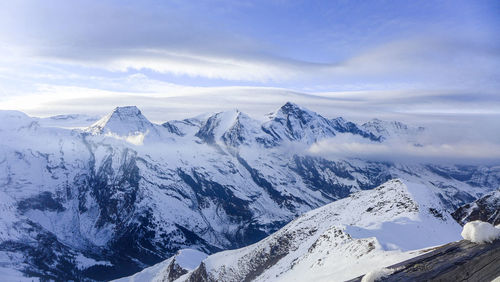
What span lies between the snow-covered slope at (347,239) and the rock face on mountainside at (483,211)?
239 ft

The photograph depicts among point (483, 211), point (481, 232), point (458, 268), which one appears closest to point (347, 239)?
point (481, 232)

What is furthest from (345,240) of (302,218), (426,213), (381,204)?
(302,218)

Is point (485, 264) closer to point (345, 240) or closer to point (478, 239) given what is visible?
point (478, 239)

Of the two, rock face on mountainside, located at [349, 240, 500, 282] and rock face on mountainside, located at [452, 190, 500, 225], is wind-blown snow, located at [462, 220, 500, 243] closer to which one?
rock face on mountainside, located at [349, 240, 500, 282]

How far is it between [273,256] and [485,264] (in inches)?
4649

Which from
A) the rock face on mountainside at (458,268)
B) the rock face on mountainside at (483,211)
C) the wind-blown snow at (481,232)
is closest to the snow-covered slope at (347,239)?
the wind-blown snow at (481,232)

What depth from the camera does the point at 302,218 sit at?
148 meters

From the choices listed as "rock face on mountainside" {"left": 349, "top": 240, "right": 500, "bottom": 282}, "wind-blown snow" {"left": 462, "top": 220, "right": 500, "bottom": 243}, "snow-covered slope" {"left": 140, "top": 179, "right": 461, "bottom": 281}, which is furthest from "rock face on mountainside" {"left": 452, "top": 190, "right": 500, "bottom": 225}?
"rock face on mountainside" {"left": 349, "top": 240, "right": 500, "bottom": 282}

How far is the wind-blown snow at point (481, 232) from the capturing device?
401 inches

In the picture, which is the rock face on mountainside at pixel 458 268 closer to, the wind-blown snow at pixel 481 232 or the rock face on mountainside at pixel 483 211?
the wind-blown snow at pixel 481 232

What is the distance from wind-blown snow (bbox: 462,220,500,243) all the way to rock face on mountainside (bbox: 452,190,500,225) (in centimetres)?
18609

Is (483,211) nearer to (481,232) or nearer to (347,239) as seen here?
(347,239)

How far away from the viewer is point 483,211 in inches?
7067

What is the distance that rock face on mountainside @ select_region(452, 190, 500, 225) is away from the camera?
17289cm
